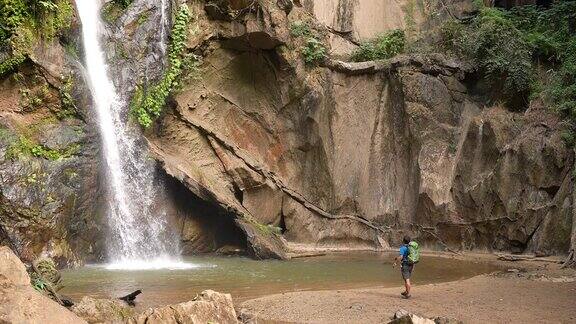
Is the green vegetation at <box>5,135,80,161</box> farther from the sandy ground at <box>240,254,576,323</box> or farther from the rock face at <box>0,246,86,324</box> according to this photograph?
the rock face at <box>0,246,86,324</box>

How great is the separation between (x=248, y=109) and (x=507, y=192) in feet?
30.0

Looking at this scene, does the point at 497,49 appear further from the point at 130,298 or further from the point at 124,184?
the point at 130,298

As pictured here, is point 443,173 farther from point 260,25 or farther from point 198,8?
point 198,8

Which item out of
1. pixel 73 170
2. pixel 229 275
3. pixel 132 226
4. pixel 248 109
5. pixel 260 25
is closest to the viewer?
pixel 229 275

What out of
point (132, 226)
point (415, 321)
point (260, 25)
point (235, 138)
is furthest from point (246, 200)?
point (415, 321)

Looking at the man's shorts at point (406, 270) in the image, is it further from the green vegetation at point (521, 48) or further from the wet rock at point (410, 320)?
the green vegetation at point (521, 48)

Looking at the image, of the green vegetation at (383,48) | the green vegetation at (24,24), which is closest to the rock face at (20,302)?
the green vegetation at (24,24)

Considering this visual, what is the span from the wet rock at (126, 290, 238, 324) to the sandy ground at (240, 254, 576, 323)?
917 millimetres

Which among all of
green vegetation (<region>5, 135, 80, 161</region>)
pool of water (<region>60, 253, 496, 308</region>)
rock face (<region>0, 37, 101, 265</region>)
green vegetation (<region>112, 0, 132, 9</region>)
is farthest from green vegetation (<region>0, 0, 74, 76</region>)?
pool of water (<region>60, 253, 496, 308</region>)

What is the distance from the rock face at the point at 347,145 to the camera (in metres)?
18.7

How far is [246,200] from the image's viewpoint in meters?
20.2

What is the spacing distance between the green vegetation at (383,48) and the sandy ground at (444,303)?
12280 millimetres

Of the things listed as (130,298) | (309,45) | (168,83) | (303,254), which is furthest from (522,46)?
(130,298)

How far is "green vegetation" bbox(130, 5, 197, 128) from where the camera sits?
18.6 metres
